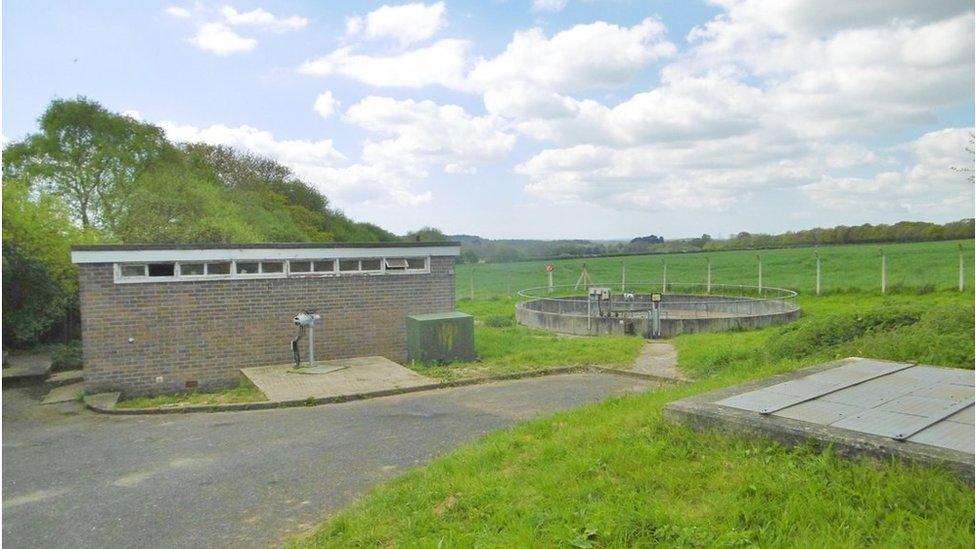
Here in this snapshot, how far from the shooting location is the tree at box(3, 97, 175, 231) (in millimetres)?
26688

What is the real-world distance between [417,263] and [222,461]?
767cm

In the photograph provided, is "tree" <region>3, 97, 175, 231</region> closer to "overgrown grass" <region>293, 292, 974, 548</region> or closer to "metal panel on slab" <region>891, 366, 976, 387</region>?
"overgrown grass" <region>293, 292, 974, 548</region>

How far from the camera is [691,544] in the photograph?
3398 millimetres

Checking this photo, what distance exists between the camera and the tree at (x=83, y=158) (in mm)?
26688

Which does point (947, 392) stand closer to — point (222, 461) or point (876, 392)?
point (876, 392)

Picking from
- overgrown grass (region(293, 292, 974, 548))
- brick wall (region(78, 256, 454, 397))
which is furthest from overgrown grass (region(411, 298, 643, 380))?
overgrown grass (region(293, 292, 974, 548))

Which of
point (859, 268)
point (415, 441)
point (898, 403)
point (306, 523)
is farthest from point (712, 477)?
point (859, 268)

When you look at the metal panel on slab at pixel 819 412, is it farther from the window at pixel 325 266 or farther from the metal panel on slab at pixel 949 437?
the window at pixel 325 266

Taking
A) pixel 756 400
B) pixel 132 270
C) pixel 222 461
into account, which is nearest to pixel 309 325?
pixel 132 270

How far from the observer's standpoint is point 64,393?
1177 cm

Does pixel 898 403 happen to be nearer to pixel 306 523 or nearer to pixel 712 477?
pixel 712 477

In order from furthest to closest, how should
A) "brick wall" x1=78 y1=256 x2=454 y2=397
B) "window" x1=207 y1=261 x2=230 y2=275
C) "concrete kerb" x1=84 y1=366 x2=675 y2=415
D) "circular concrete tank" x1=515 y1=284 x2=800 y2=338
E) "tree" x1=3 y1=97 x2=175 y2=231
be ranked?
"tree" x1=3 y1=97 x2=175 y2=231, "circular concrete tank" x1=515 y1=284 x2=800 y2=338, "window" x1=207 y1=261 x2=230 y2=275, "brick wall" x1=78 y1=256 x2=454 y2=397, "concrete kerb" x1=84 y1=366 x2=675 y2=415

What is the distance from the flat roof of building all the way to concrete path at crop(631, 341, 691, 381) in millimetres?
4281

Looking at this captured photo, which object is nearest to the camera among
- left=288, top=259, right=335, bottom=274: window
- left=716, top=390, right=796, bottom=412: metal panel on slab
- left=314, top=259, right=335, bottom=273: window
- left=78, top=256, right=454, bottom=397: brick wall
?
left=716, top=390, right=796, bottom=412: metal panel on slab
